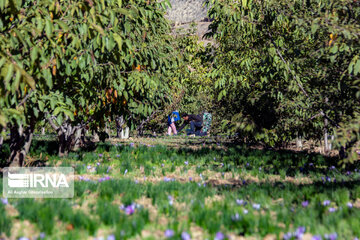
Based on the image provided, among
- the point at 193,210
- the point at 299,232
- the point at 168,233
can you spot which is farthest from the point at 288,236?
the point at 193,210

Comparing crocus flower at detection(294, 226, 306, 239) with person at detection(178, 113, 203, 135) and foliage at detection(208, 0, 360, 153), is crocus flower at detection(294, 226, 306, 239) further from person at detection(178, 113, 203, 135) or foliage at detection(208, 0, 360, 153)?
person at detection(178, 113, 203, 135)

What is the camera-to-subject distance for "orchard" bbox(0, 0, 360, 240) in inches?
131

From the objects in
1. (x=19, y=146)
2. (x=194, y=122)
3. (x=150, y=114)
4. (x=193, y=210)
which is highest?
(x=150, y=114)

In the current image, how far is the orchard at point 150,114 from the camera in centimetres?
333

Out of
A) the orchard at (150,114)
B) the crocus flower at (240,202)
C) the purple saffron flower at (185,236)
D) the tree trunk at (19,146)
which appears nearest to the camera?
the purple saffron flower at (185,236)

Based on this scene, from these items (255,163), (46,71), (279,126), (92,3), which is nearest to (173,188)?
(46,71)

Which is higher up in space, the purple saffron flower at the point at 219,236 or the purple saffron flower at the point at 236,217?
the purple saffron flower at the point at 236,217

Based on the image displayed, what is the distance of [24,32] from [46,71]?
49 cm

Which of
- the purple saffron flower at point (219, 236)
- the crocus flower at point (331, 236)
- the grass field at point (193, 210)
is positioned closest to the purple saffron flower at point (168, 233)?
the grass field at point (193, 210)

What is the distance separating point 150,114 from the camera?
6.98 m

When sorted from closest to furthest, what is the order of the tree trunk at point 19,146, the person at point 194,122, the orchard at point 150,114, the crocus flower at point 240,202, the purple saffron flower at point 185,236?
the purple saffron flower at point 185,236 → the orchard at point 150,114 → the crocus flower at point 240,202 → the tree trunk at point 19,146 → the person at point 194,122

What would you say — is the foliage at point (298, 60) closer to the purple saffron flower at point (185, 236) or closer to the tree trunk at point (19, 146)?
the purple saffron flower at point (185, 236)

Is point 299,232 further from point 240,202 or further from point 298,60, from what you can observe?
point 298,60

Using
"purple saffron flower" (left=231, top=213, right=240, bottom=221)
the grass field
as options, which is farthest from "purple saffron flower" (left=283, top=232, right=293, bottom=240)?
"purple saffron flower" (left=231, top=213, right=240, bottom=221)
